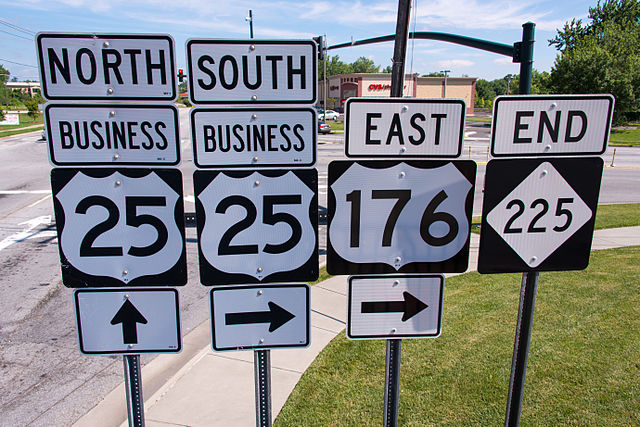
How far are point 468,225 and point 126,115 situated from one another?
73.4 inches

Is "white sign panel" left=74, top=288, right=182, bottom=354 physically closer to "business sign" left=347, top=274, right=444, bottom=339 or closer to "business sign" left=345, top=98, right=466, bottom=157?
"business sign" left=347, top=274, right=444, bottom=339

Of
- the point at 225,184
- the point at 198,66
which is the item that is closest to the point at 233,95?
the point at 198,66

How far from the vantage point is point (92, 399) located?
14.7 feet

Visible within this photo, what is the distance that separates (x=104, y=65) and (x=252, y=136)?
0.79m

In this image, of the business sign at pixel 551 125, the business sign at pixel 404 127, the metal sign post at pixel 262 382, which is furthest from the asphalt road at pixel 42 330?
the business sign at pixel 551 125

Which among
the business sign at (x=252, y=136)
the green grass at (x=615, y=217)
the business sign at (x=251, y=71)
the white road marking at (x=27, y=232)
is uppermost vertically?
the business sign at (x=251, y=71)

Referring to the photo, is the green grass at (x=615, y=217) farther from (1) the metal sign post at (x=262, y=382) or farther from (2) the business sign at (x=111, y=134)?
(2) the business sign at (x=111, y=134)

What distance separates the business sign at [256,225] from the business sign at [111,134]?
0.86ft

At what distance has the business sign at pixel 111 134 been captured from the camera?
2256mm

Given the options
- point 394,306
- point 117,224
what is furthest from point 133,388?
point 394,306

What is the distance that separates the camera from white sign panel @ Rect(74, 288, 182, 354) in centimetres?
245

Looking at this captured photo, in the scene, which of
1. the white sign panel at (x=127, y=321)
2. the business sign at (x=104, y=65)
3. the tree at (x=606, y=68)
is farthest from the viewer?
the tree at (x=606, y=68)

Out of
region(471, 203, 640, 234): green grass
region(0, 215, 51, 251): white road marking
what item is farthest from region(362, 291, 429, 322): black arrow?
region(0, 215, 51, 251): white road marking

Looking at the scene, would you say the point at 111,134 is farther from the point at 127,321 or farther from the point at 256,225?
the point at 127,321
